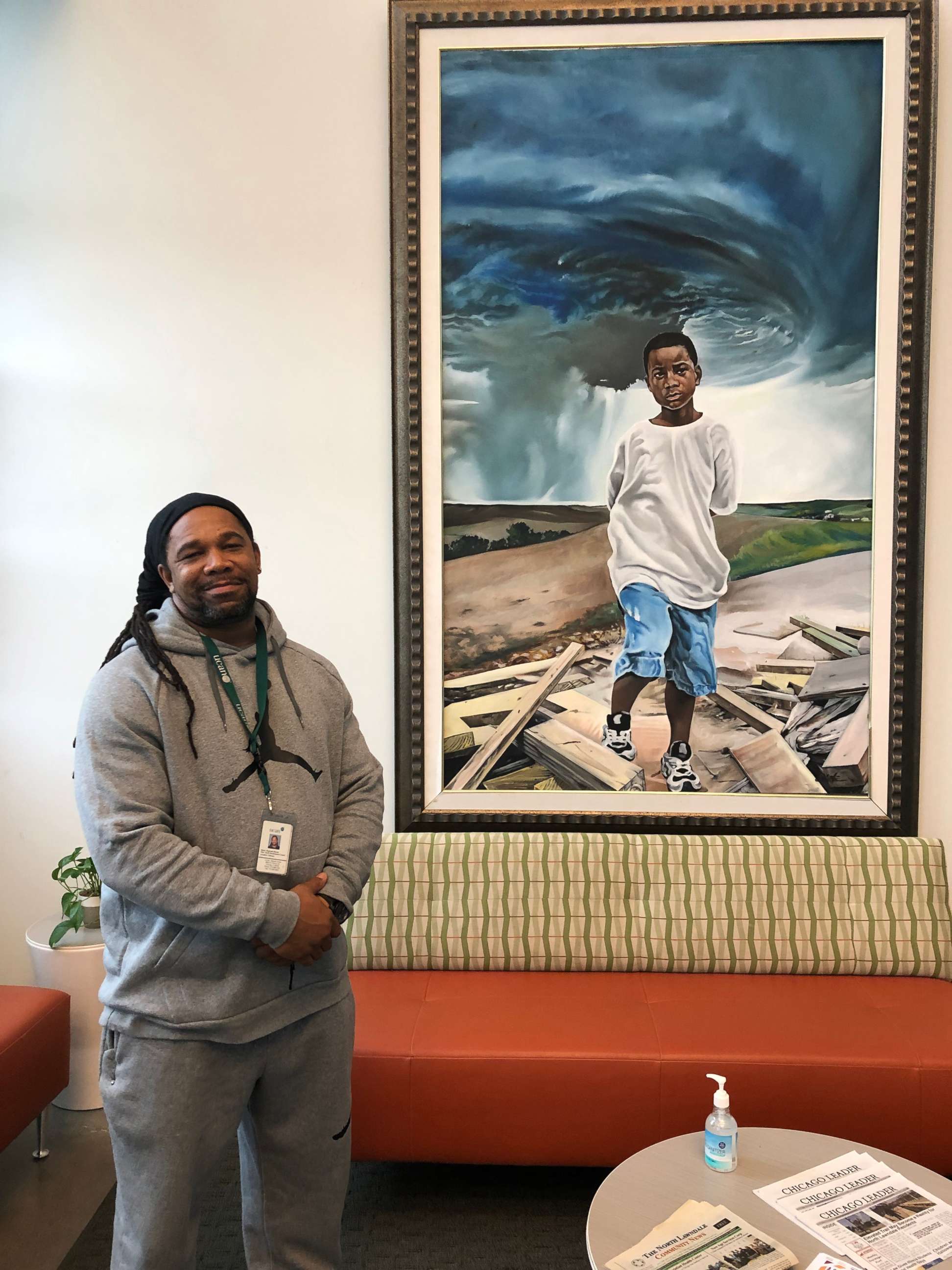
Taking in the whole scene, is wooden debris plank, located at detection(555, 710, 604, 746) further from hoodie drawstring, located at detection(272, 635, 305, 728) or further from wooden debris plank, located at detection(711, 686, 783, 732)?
hoodie drawstring, located at detection(272, 635, 305, 728)

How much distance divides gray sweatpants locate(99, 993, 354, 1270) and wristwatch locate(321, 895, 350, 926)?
0.72 ft

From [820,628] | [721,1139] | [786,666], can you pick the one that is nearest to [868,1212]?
[721,1139]

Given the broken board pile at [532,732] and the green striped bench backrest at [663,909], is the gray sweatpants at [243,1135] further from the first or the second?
the broken board pile at [532,732]

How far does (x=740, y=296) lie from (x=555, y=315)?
26.2 inches

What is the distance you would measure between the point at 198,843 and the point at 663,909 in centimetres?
188

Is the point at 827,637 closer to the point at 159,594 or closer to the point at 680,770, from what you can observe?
the point at 680,770

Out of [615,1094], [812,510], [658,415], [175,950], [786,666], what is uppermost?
[658,415]

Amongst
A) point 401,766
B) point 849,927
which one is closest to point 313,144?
point 401,766

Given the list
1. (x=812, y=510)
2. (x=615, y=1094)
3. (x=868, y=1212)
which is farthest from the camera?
(x=812, y=510)

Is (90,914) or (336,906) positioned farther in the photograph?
(90,914)

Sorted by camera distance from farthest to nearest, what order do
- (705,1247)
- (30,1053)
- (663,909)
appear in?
(663,909)
(30,1053)
(705,1247)

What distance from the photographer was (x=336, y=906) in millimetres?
2021

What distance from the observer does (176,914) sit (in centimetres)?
Result: 181

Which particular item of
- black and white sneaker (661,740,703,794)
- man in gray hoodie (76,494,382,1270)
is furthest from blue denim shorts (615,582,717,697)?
man in gray hoodie (76,494,382,1270)
